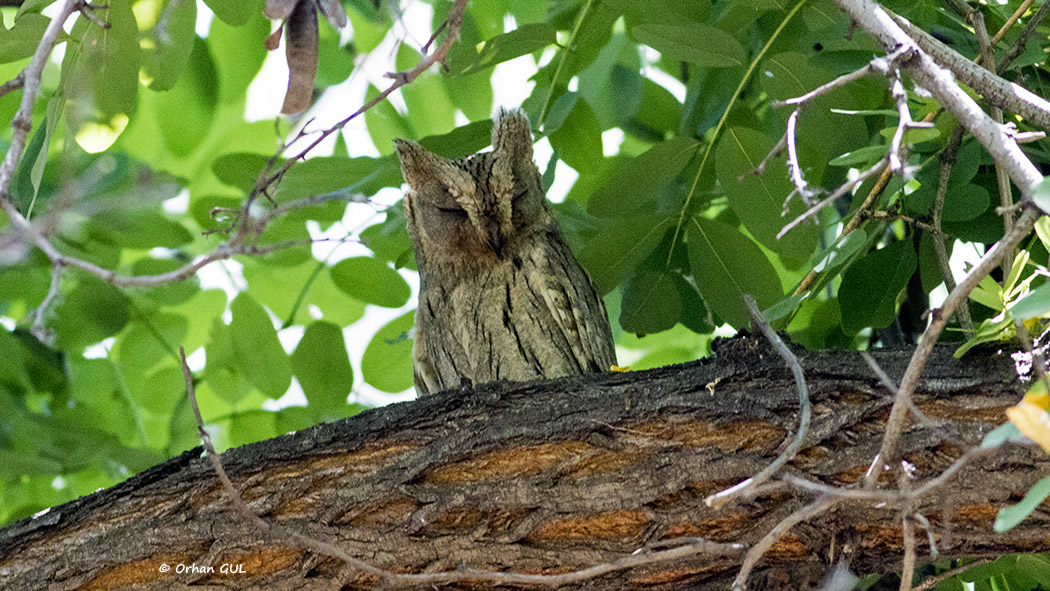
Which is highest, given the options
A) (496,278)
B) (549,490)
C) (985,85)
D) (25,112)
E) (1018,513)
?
(496,278)

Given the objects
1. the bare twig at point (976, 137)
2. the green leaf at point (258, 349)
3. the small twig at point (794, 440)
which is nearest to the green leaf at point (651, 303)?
the small twig at point (794, 440)

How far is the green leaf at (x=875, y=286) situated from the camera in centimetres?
191

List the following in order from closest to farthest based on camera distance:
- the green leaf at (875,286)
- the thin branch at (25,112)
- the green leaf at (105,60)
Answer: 1. the thin branch at (25,112)
2. the green leaf at (105,60)
3. the green leaf at (875,286)

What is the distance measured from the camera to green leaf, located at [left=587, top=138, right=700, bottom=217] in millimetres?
2111

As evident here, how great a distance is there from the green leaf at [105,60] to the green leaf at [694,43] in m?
0.96

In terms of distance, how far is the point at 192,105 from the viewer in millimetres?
2498

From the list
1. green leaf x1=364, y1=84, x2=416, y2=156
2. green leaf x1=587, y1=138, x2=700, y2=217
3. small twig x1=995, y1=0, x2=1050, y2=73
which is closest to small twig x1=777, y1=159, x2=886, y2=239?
small twig x1=995, y1=0, x2=1050, y2=73

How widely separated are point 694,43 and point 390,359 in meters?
1.28

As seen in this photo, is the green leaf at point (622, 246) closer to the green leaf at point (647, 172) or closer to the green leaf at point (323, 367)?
the green leaf at point (647, 172)

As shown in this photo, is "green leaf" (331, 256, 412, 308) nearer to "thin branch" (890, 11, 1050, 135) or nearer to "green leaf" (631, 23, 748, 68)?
"green leaf" (631, 23, 748, 68)

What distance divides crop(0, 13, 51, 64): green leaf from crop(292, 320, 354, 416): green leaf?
964mm

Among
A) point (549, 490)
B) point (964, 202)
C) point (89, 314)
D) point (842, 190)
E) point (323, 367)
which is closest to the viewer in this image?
point (842, 190)

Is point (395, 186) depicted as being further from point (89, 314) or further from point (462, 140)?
point (89, 314)

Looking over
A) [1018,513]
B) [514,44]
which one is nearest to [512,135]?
[514,44]
